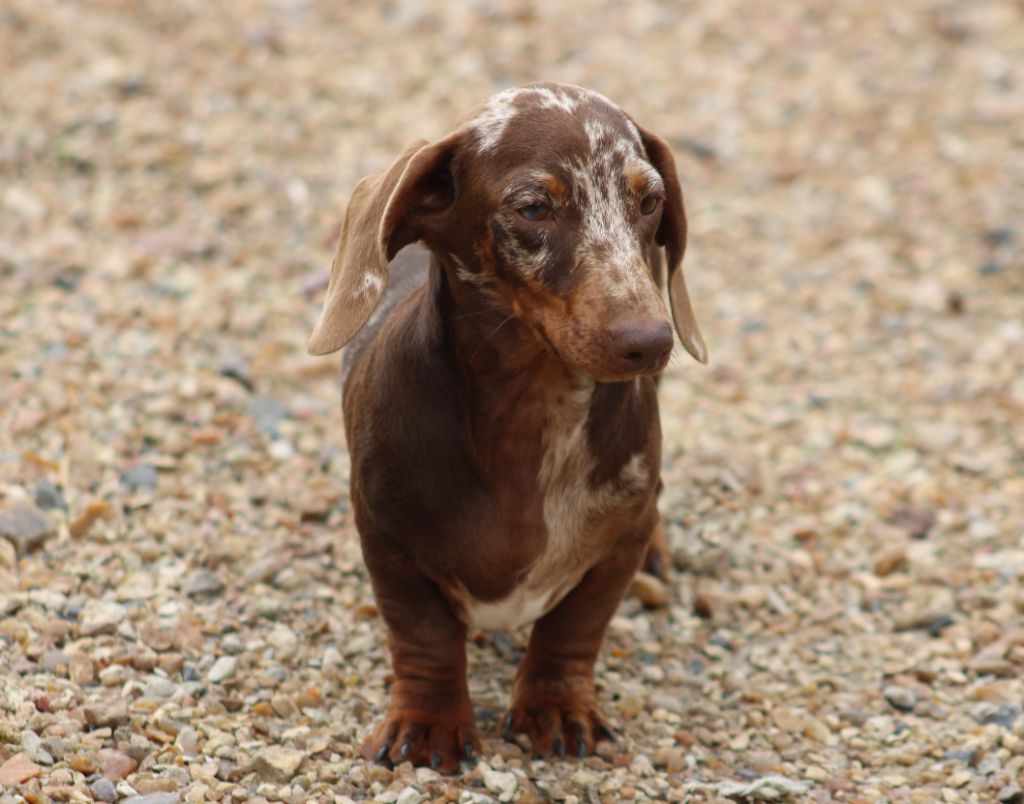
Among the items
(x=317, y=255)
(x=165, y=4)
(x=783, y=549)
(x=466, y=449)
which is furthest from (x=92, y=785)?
(x=165, y=4)

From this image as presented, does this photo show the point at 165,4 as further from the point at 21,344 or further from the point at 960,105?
the point at 960,105

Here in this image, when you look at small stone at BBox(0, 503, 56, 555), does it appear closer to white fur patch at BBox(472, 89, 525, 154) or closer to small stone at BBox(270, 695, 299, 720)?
small stone at BBox(270, 695, 299, 720)

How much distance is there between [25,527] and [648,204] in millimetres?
2552

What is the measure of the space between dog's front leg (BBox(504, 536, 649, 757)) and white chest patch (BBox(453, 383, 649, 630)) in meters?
0.09

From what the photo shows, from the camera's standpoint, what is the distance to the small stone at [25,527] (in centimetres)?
517

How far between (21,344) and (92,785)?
9.74 ft

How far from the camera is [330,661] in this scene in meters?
4.91

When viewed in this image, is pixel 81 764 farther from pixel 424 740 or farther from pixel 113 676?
pixel 424 740

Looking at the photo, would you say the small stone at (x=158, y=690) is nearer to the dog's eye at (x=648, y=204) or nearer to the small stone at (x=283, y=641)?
the small stone at (x=283, y=641)

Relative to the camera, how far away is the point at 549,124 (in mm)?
3914

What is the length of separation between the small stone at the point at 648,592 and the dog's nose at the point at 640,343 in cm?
196

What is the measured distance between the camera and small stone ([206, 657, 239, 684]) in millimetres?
4703

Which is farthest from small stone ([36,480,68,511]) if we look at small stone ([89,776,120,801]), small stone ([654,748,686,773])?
small stone ([654,748,686,773])

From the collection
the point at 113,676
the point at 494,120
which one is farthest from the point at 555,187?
the point at 113,676
